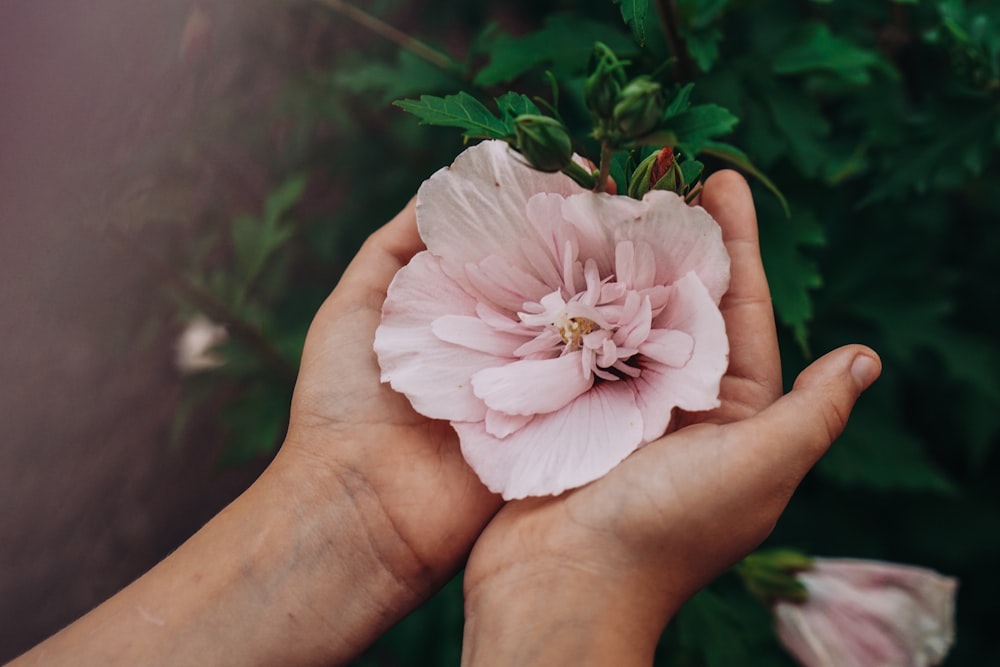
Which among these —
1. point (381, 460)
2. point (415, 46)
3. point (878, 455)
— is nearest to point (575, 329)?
point (381, 460)

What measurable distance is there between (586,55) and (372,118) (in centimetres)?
81

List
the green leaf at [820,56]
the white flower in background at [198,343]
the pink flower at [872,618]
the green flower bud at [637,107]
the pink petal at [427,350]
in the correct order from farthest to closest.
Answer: the white flower in background at [198,343]
the pink flower at [872,618]
the green leaf at [820,56]
the pink petal at [427,350]
the green flower bud at [637,107]

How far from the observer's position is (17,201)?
1330mm

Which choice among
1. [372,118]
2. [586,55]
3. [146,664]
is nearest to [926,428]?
[586,55]

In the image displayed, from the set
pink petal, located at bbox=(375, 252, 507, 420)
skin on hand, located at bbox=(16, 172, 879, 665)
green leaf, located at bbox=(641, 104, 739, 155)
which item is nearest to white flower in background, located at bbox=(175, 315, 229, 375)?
skin on hand, located at bbox=(16, 172, 879, 665)

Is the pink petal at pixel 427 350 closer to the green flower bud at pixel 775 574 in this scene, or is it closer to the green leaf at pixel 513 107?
the green leaf at pixel 513 107

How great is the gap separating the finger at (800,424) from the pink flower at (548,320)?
7cm

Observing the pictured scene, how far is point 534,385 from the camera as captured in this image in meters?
1.03

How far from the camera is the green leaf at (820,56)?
1.33m

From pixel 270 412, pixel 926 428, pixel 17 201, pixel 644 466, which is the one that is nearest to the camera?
pixel 644 466

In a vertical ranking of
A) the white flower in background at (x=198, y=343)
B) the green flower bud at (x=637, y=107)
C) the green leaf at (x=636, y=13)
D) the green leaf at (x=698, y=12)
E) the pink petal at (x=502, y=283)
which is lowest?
the pink petal at (x=502, y=283)

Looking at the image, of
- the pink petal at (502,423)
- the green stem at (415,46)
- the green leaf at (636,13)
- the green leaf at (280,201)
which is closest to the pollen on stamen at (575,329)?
the pink petal at (502,423)

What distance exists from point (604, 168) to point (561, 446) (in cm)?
33

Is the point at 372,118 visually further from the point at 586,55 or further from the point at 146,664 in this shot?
the point at 146,664
